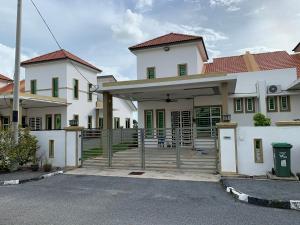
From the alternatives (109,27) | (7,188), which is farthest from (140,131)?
(109,27)

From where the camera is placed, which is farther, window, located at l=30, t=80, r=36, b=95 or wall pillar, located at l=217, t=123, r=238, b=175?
window, located at l=30, t=80, r=36, b=95

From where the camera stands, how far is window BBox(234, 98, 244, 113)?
16.2m

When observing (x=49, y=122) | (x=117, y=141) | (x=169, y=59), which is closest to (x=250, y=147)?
(x=117, y=141)

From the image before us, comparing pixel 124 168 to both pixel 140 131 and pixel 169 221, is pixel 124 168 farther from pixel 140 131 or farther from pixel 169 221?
pixel 169 221

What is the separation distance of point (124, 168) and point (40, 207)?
204 inches

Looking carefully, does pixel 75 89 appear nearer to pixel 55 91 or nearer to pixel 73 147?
pixel 55 91

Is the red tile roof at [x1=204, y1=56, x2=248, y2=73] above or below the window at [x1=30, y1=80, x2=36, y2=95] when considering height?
above

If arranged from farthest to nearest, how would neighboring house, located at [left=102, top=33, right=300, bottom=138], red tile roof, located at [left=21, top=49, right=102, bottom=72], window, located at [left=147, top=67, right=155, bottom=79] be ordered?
1. red tile roof, located at [left=21, top=49, right=102, bottom=72]
2. window, located at [left=147, top=67, right=155, bottom=79]
3. neighboring house, located at [left=102, top=33, right=300, bottom=138]

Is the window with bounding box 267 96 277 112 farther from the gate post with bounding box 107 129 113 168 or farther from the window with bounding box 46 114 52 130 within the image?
the window with bounding box 46 114 52 130

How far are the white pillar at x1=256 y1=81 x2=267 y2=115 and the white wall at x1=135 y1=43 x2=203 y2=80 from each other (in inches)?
171

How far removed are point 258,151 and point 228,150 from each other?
1.03m

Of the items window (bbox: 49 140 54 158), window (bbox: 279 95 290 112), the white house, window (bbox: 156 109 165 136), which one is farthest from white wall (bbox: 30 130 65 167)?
window (bbox: 279 95 290 112)

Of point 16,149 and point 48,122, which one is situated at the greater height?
point 48,122

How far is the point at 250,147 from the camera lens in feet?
28.1
